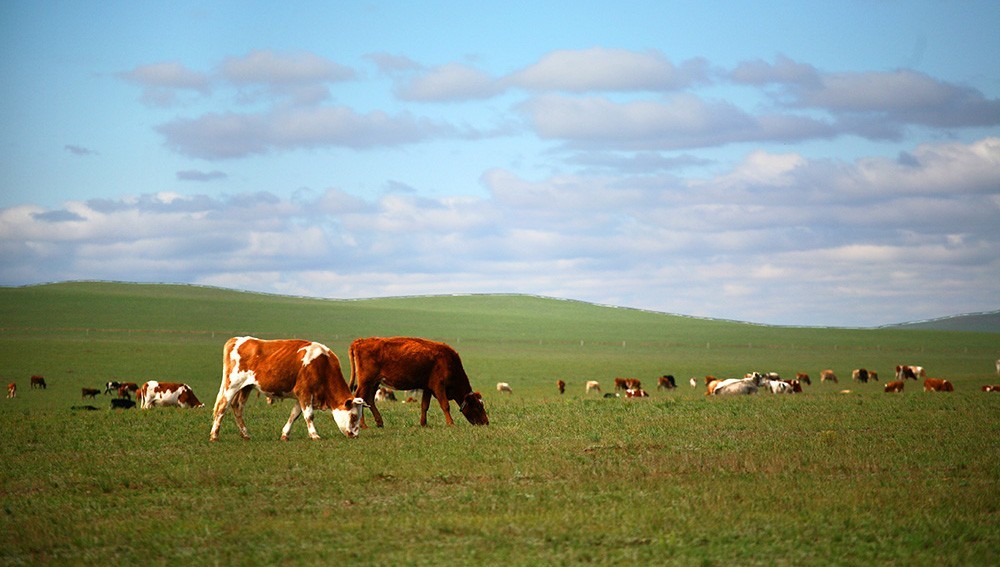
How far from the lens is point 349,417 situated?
2088cm

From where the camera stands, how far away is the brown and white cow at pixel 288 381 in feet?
68.5

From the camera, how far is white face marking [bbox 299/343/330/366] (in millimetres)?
21234

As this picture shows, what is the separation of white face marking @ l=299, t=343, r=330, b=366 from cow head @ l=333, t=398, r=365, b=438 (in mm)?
1194

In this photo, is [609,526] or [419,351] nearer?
[609,526]

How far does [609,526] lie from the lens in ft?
41.0

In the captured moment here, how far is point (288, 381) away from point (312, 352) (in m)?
0.82

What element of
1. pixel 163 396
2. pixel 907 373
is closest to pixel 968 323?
pixel 907 373

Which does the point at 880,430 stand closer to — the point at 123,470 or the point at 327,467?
the point at 327,467

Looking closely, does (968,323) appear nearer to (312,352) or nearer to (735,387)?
(735,387)

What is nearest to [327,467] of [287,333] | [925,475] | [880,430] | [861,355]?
[925,475]

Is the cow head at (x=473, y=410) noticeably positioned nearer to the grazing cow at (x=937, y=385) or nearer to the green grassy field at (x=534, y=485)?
the green grassy field at (x=534, y=485)

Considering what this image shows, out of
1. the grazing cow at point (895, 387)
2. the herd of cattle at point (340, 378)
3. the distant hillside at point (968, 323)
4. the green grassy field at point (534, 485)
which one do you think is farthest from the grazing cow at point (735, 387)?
the distant hillside at point (968, 323)

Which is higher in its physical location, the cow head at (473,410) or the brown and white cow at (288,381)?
the brown and white cow at (288,381)

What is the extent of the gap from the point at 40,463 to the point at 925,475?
15.2 meters
